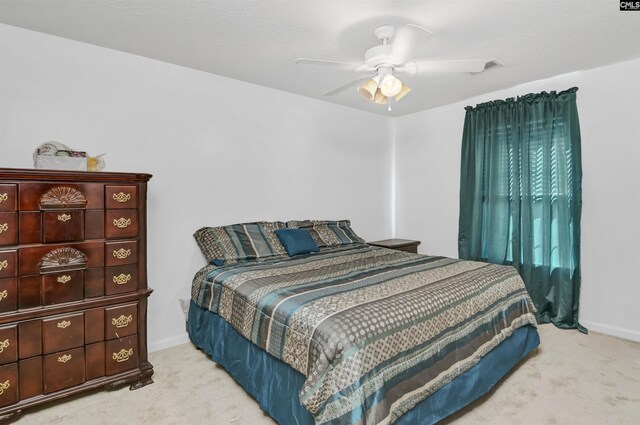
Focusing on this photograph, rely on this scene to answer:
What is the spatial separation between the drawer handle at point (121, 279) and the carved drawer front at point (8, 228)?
1.84 ft

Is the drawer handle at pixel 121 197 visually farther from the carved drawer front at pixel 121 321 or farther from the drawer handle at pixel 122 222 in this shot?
the carved drawer front at pixel 121 321

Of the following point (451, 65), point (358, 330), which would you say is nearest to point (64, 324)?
point (358, 330)

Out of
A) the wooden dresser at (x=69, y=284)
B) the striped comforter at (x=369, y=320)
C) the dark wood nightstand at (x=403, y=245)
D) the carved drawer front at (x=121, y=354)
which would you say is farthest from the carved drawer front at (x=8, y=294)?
the dark wood nightstand at (x=403, y=245)

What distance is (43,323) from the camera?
1977 mm

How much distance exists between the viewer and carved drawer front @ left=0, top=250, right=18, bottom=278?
1866 mm

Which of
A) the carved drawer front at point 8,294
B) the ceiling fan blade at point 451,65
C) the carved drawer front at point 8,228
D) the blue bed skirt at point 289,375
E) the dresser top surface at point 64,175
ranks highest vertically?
the ceiling fan blade at point 451,65

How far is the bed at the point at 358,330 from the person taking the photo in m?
1.46

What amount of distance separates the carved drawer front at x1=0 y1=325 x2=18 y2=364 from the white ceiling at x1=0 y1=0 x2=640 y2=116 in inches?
76.2

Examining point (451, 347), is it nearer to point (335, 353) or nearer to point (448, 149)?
point (335, 353)

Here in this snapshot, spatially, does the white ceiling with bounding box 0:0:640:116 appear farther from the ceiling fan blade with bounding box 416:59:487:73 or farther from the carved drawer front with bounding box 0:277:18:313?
the carved drawer front with bounding box 0:277:18:313

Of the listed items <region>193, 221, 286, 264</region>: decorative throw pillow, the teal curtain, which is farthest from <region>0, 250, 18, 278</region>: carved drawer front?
the teal curtain

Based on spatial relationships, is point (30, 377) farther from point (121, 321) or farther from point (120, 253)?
point (120, 253)

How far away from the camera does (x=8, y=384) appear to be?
187 cm

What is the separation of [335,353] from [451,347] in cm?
82
